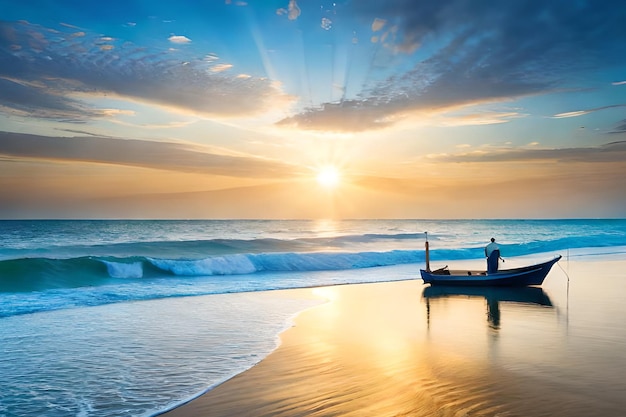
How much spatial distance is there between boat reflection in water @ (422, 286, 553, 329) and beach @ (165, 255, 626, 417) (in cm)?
44

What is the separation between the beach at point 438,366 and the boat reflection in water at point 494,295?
17.2 inches

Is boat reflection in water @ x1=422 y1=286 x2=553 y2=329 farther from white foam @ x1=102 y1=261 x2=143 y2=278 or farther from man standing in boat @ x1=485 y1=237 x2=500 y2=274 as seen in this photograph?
white foam @ x1=102 y1=261 x2=143 y2=278

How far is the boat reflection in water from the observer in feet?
48.8

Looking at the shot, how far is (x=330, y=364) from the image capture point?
8383 mm

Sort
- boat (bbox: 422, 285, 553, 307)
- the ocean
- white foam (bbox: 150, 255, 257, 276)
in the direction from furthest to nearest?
1. white foam (bbox: 150, 255, 257, 276)
2. boat (bbox: 422, 285, 553, 307)
3. the ocean

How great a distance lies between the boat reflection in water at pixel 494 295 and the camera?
1488cm

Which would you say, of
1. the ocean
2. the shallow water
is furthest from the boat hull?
the ocean

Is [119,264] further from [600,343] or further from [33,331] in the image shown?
[600,343]

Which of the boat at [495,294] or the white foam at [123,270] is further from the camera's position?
the white foam at [123,270]

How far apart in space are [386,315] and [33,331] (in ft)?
28.3

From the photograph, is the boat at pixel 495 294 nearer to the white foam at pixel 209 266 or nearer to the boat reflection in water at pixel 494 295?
the boat reflection in water at pixel 494 295

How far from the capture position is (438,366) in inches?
322

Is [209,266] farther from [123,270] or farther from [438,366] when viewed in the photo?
[438,366]

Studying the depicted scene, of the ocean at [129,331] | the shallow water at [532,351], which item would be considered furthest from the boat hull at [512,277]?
the ocean at [129,331]
